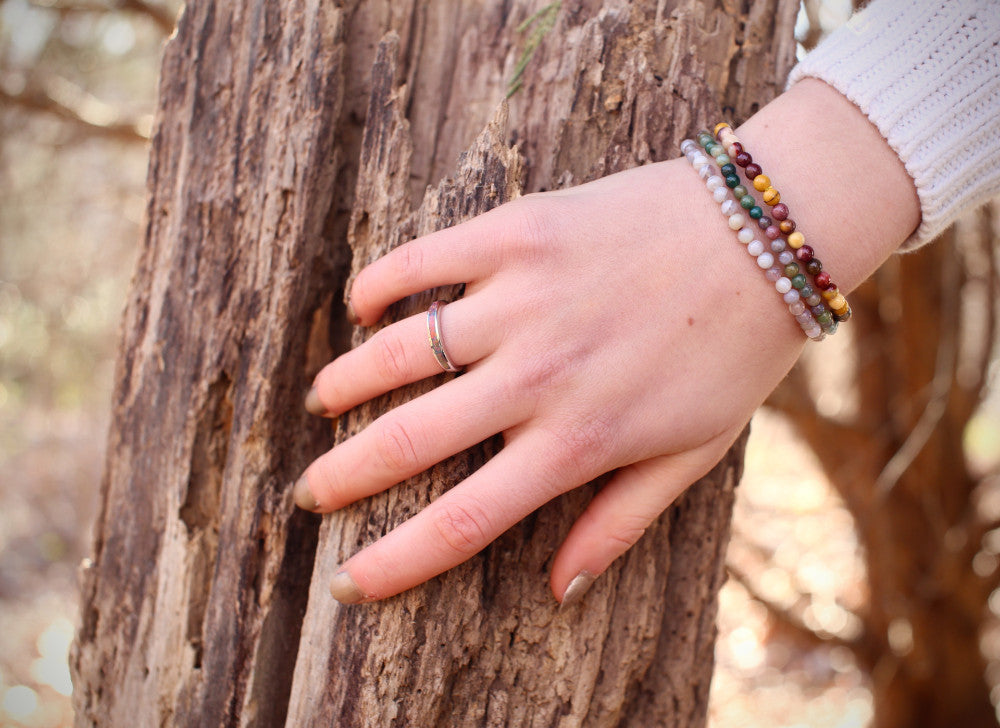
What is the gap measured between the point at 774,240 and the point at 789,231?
0.02m

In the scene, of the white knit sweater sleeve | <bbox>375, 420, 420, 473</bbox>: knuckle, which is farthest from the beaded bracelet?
<bbox>375, 420, 420, 473</bbox>: knuckle

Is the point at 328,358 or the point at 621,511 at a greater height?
the point at 328,358

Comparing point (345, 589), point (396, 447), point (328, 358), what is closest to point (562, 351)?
point (396, 447)

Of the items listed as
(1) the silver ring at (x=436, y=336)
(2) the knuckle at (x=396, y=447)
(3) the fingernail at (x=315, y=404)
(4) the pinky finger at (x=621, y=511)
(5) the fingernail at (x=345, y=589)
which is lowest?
(4) the pinky finger at (x=621, y=511)

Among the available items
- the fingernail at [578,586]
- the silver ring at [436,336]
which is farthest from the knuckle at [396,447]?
the fingernail at [578,586]

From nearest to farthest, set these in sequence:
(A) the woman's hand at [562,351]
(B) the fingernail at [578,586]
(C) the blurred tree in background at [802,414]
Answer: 1. (A) the woman's hand at [562,351]
2. (B) the fingernail at [578,586]
3. (C) the blurred tree in background at [802,414]

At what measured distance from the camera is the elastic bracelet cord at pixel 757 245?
2.88 feet

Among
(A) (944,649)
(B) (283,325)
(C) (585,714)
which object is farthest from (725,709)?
(B) (283,325)

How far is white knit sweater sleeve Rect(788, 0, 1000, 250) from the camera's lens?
2.92 feet

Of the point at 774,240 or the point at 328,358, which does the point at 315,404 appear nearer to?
the point at 328,358

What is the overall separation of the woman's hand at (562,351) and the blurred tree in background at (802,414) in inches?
74.6

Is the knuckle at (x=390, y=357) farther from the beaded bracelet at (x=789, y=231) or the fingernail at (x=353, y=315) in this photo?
the beaded bracelet at (x=789, y=231)

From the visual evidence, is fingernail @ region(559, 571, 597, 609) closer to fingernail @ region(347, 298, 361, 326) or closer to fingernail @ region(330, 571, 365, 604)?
fingernail @ region(330, 571, 365, 604)

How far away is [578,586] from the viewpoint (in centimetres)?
101
